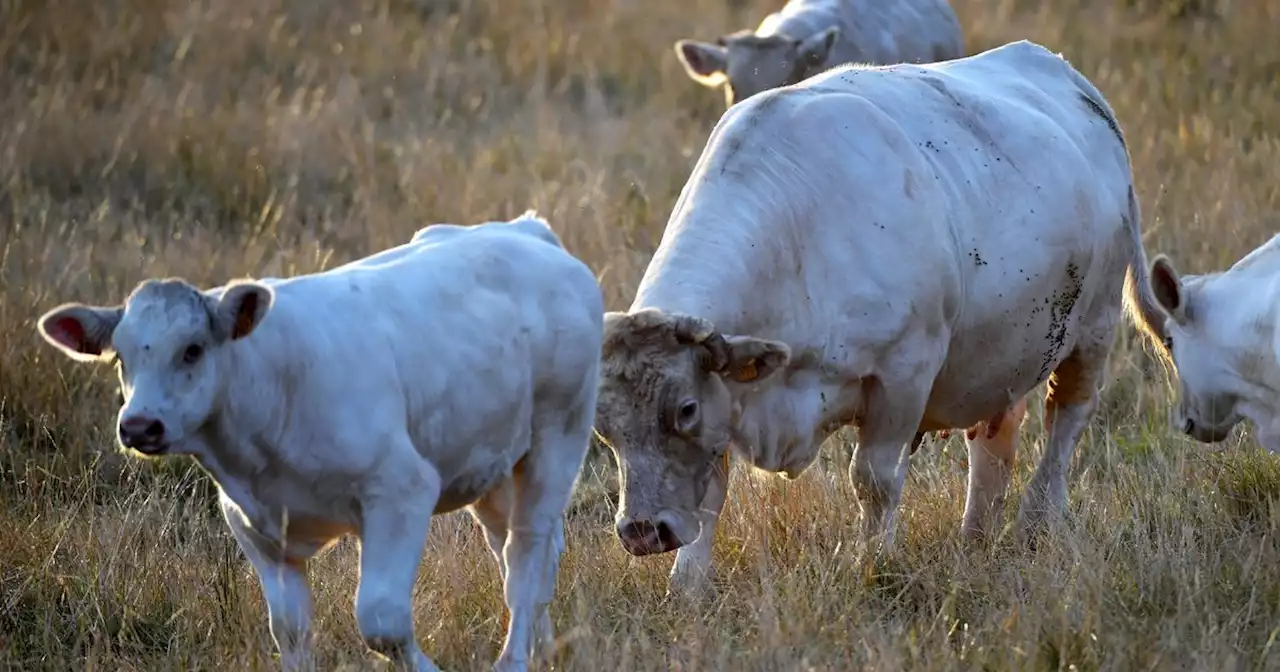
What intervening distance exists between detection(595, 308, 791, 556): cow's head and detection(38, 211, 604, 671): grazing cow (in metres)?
0.11

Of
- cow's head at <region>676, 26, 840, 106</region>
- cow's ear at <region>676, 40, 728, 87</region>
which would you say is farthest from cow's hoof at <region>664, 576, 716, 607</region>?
cow's ear at <region>676, 40, 728, 87</region>

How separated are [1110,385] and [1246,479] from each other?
1.87m

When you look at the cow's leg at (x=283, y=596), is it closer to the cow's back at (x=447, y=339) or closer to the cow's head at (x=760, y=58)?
the cow's back at (x=447, y=339)

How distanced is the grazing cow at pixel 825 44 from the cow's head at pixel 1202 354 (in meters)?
5.24

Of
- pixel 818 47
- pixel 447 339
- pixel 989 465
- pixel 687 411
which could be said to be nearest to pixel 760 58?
pixel 818 47

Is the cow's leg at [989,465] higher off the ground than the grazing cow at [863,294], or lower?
lower

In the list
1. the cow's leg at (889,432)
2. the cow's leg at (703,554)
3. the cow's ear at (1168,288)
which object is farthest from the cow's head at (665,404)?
the cow's ear at (1168,288)

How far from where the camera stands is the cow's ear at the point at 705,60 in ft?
39.0

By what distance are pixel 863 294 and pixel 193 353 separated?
220 cm

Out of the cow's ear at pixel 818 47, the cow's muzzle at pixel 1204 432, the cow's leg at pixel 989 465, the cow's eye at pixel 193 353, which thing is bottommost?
the cow's ear at pixel 818 47

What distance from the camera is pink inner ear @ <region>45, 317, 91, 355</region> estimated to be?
401 centimetres

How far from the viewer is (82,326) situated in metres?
4.02

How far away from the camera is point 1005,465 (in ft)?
21.9

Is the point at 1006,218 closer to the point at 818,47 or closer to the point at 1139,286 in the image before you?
the point at 1139,286
